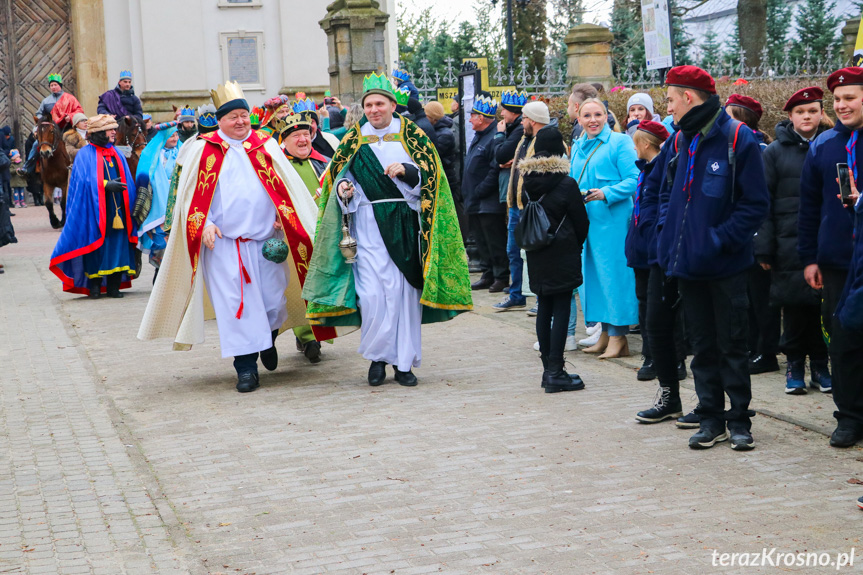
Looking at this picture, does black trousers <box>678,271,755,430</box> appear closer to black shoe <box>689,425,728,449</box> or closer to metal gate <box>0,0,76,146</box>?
black shoe <box>689,425,728,449</box>

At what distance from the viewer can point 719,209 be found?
596 centimetres

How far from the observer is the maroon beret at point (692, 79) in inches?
238

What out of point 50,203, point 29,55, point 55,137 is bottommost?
point 50,203

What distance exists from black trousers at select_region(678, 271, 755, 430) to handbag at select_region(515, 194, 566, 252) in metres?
1.47

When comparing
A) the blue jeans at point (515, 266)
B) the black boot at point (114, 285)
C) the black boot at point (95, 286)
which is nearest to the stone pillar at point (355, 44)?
the black boot at point (114, 285)

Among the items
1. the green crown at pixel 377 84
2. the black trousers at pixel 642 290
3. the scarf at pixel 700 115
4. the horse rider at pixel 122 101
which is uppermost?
the horse rider at pixel 122 101

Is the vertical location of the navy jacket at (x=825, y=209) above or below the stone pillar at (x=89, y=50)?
below

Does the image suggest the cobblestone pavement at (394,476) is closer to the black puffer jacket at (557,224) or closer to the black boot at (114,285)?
the black puffer jacket at (557,224)

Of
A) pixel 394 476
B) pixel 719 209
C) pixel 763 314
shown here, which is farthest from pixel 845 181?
pixel 394 476

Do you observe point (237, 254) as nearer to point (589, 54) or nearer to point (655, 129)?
point (655, 129)

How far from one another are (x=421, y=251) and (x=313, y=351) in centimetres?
153

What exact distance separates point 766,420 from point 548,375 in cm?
150

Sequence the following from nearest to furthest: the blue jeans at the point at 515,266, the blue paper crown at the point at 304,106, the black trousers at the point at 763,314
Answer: the black trousers at the point at 763,314 < the blue paper crown at the point at 304,106 < the blue jeans at the point at 515,266

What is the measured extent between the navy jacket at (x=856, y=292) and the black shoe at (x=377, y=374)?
3356 mm
